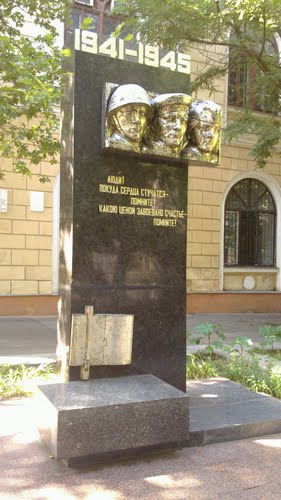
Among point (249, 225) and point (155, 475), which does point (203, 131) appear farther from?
point (249, 225)

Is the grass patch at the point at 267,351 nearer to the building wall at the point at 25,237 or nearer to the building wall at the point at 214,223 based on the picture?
the building wall at the point at 214,223

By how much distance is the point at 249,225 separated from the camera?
13938mm

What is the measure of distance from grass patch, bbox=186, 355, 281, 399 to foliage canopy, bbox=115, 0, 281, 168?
5.46m

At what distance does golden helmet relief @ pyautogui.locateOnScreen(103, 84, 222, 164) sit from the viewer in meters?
3.80

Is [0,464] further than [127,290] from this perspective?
No

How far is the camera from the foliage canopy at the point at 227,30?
→ 8375 millimetres

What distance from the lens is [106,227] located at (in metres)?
3.97

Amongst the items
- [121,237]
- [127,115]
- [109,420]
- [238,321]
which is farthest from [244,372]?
[238,321]

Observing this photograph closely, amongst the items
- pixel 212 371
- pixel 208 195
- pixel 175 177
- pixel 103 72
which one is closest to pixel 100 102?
pixel 103 72

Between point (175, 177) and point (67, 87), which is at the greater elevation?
point (67, 87)

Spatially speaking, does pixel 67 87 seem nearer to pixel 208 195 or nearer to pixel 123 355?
pixel 123 355

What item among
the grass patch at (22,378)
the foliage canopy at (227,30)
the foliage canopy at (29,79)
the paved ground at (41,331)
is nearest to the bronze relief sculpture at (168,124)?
the grass patch at (22,378)

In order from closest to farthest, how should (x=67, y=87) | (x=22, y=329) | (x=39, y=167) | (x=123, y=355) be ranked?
1. (x=123, y=355)
2. (x=67, y=87)
3. (x=22, y=329)
4. (x=39, y=167)

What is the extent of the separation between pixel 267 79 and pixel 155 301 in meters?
6.96
